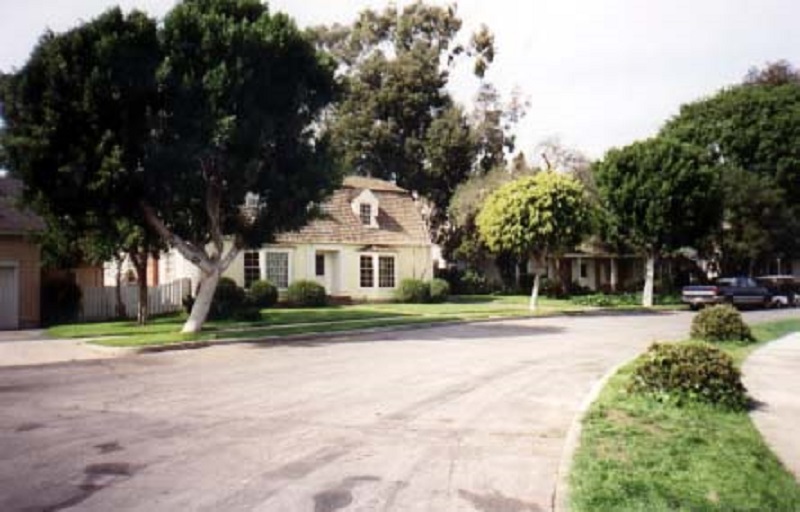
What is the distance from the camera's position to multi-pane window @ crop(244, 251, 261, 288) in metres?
33.0

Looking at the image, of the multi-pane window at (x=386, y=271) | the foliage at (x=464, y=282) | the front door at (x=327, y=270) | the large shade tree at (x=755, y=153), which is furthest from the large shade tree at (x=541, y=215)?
the large shade tree at (x=755, y=153)

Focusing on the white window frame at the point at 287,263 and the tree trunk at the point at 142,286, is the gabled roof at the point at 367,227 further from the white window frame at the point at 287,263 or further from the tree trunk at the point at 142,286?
the tree trunk at the point at 142,286

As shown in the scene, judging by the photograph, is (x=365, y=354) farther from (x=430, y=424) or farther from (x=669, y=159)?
(x=669, y=159)

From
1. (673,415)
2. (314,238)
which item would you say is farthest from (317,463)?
(314,238)

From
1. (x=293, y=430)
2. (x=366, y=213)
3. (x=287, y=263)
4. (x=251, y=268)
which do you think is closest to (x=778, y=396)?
(x=293, y=430)

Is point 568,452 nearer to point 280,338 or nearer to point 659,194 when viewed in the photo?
point 280,338

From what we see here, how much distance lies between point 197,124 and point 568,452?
46.3 feet

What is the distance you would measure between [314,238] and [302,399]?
81.9ft

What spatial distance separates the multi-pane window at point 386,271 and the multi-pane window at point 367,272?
0.50 metres

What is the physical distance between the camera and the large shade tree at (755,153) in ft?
145

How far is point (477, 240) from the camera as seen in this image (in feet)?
148

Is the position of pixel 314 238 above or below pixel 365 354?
above

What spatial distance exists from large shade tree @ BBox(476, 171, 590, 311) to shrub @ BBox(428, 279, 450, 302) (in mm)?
6520

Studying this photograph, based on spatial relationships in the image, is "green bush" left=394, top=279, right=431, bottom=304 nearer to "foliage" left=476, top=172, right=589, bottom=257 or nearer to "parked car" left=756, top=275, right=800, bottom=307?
"foliage" left=476, top=172, right=589, bottom=257
